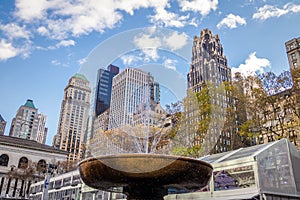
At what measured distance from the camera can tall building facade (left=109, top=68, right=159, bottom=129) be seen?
584 centimetres

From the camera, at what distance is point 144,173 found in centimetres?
421

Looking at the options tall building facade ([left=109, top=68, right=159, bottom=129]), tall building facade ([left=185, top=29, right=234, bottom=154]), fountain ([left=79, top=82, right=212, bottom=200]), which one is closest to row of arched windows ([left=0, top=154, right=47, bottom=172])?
tall building facade ([left=185, top=29, right=234, bottom=154])

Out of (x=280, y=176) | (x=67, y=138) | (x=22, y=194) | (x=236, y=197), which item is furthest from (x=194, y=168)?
(x=67, y=138)

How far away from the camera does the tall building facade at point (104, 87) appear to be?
6.43 m

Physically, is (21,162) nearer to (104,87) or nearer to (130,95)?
(104,87)

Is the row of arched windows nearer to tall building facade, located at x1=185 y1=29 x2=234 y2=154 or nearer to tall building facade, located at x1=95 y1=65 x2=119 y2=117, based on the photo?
tall building facade, located at x1=185 y1=29 x2=234 y2=154

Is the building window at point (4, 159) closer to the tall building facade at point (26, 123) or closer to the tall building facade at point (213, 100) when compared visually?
the tall building facade at point (213, 100)

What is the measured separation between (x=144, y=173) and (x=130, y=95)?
209 centimetres

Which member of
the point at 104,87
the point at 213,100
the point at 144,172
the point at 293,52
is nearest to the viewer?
the point at 144,172

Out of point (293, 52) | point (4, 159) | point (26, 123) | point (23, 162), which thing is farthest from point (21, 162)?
point (26, 123)

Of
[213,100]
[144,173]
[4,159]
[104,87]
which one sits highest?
[213,100]

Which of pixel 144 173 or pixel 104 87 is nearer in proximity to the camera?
pixel 144 173

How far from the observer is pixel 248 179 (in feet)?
31.2

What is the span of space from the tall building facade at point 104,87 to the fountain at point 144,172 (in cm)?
208
